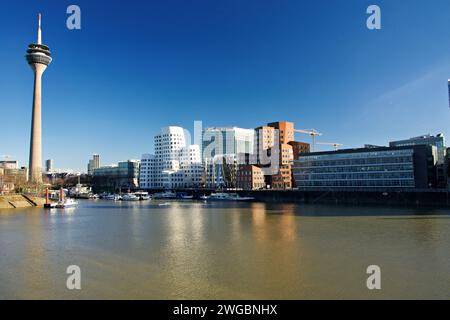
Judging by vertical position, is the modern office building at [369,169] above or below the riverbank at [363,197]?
above

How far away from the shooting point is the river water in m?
16.9

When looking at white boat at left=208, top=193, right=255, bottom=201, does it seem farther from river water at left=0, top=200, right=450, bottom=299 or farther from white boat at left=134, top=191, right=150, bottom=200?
river water at left=0, top=200, right=450, bottom=299

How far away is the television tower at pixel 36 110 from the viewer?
116 metres

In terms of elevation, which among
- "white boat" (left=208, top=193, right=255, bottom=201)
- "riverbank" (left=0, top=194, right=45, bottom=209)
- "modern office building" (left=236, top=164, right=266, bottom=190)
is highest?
"modern office building" (left=236, top=164, right=266, bottom=190)

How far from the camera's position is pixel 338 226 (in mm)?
41219

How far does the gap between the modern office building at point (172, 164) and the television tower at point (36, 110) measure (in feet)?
217

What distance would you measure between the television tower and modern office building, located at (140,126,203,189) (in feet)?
217

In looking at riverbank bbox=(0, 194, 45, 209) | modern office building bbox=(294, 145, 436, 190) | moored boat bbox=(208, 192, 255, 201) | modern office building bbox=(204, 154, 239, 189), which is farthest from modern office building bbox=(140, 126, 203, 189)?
riverbank bbox=(0, 194, 45, 209)

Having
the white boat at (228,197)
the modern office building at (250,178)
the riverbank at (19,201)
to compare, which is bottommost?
the white boat at (228,197)

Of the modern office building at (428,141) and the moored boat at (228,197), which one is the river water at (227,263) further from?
the modern office building at (428,141)

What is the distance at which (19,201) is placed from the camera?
8212 cm
